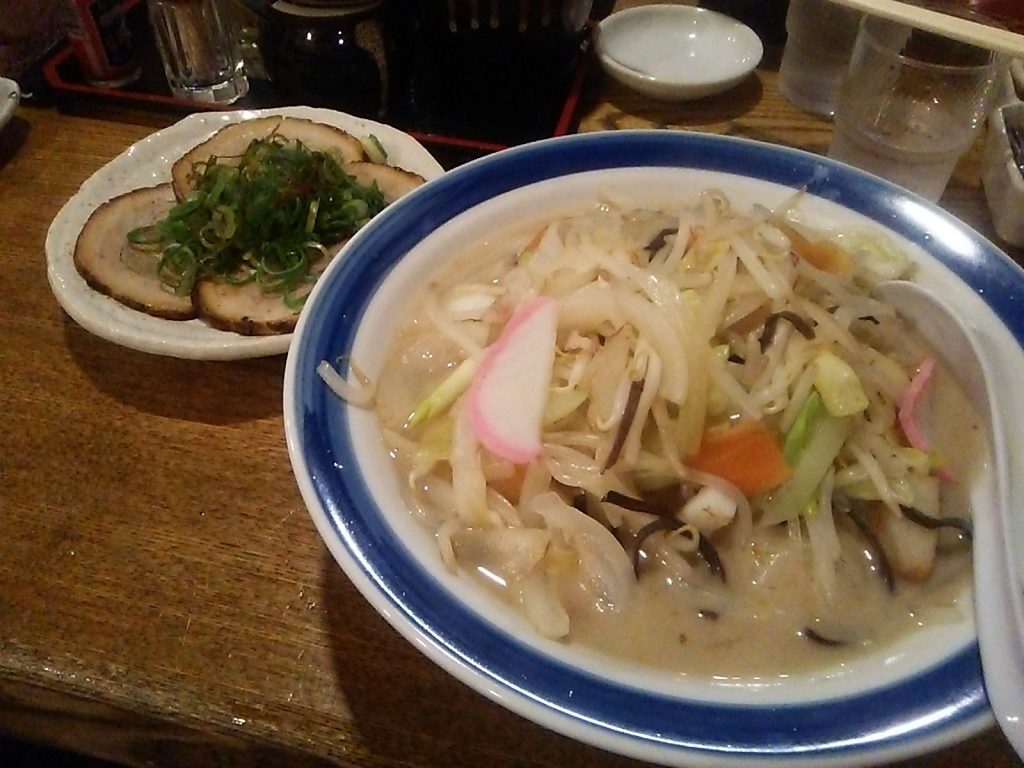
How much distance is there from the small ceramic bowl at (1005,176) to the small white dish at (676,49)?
1.78 ft

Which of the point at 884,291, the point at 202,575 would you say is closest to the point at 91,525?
the point at 202,575

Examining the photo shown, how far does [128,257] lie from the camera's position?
1.44m

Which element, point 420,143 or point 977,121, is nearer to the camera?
point 977,121

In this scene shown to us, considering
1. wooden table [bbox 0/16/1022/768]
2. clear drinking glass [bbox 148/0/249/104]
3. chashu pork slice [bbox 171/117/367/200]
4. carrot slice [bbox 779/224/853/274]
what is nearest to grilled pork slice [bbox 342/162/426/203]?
chashu pork slice [bbox 171/117/367/200]

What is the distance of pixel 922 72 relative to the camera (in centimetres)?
144

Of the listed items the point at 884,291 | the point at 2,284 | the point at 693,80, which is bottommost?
the point at 2,284

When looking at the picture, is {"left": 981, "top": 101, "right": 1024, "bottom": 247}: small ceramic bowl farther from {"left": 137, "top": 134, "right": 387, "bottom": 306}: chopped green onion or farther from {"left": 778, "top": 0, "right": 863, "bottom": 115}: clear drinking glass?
{"left": 137, "top": 134, "right": 387, "bottom": 306}: chopped green onion

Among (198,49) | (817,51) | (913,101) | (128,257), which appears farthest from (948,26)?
(198,49)

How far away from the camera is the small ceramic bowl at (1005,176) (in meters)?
1.40

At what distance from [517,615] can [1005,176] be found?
1.24m

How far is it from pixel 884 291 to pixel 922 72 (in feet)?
2.05

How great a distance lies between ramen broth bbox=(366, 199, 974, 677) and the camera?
2.70 feet

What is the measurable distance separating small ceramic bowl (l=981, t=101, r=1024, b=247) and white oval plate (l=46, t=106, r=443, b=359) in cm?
104

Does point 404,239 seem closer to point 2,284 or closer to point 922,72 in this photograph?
point 2,284
